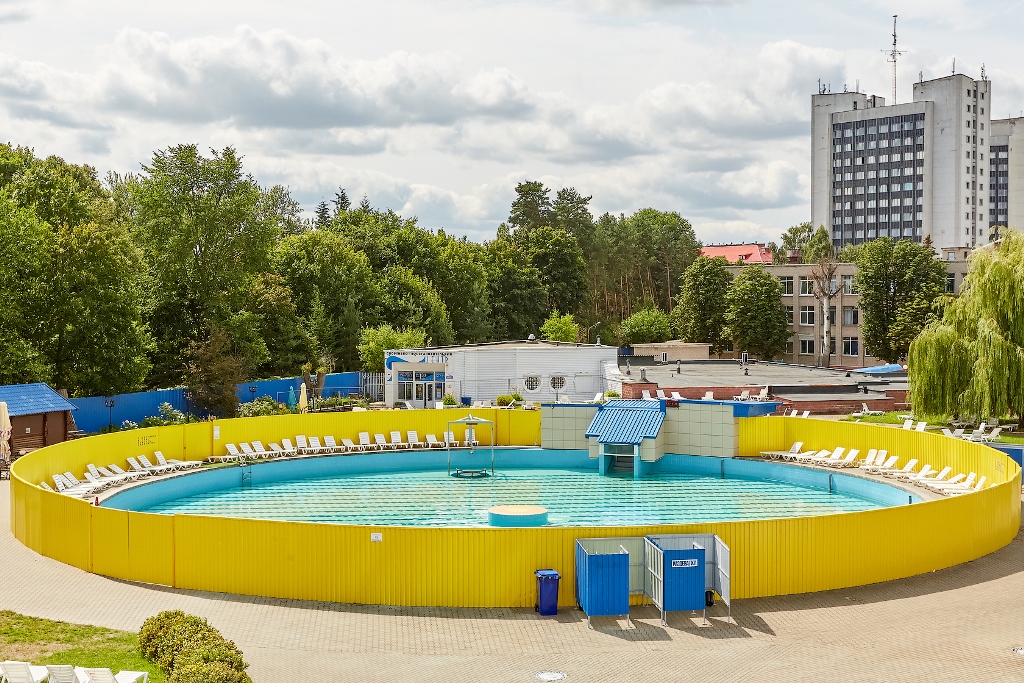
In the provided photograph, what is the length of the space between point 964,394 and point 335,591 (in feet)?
90.5

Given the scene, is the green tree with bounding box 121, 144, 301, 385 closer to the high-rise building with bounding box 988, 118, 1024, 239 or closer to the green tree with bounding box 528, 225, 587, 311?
the green tree with bounding box 528, 225, 587, 311

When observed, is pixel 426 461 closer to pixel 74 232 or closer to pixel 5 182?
pixel 74 232

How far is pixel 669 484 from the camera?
3425 cm

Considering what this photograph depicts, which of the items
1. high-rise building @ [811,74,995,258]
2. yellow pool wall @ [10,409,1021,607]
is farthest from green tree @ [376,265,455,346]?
high-rise building @ [811,74,995,258]

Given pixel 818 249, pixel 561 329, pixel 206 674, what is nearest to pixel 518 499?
pixel 206 674

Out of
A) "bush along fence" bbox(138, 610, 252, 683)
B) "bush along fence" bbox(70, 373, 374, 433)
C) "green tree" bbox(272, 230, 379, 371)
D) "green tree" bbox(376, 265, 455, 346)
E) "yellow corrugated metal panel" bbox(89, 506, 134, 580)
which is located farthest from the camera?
"green tree" bbox(376, 265, 455, 346)

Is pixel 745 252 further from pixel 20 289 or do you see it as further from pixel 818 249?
pixel 20 289

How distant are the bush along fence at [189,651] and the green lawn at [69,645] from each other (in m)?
0.21

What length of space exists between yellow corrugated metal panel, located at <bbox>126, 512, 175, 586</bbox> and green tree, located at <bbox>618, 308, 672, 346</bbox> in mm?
74449

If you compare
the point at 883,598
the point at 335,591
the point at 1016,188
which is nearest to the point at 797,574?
the point at 883,598

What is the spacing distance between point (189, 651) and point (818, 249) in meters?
123

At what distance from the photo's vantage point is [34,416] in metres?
34.7

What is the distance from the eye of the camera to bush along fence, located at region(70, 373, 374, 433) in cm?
4109

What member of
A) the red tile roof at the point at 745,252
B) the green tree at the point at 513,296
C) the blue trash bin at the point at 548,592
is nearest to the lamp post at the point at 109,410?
the blue trash bin at the point at 548,592
